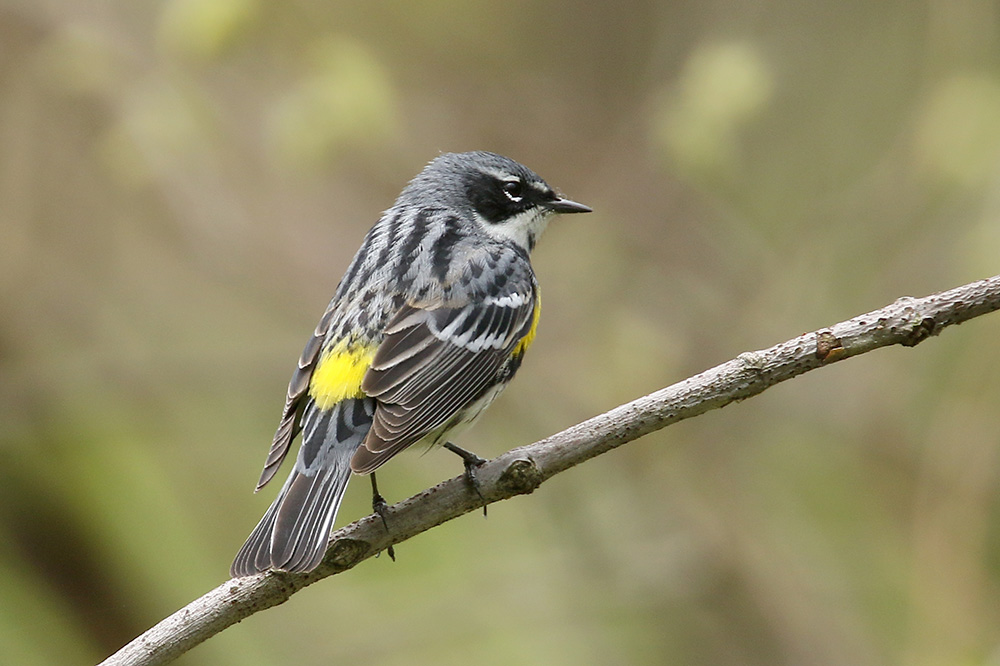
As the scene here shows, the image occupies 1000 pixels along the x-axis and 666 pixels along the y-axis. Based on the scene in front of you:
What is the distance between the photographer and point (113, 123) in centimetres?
634

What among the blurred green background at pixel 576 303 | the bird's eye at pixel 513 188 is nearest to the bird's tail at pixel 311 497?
the bird's eye at pixel 513 188

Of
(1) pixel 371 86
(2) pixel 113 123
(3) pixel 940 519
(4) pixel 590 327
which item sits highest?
(2) pixel 113 123

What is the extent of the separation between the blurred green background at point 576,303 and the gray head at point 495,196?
86 cm

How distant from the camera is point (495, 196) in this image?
5.01 metres

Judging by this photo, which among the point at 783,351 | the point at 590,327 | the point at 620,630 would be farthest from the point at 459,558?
the point at 783,351

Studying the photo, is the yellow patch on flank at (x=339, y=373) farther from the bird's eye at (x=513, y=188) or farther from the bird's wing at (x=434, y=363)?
the bird's eye at (x=513, y=188)

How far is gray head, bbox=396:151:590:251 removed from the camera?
498cm

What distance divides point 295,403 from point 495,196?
1509 mm

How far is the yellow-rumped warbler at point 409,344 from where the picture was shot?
139 inches

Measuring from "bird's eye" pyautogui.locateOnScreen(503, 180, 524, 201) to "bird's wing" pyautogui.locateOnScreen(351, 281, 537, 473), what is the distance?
68 centimetres

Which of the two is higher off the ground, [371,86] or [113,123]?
[113,123]

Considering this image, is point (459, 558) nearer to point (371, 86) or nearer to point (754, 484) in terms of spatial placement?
point (754, 484)

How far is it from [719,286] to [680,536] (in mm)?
1491

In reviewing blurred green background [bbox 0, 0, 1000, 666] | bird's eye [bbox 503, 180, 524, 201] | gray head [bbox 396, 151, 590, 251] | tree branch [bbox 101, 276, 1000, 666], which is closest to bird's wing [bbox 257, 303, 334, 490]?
tree branch [bbox 101, 276, 1000, 666]
